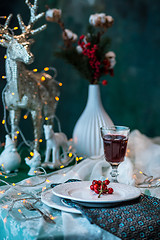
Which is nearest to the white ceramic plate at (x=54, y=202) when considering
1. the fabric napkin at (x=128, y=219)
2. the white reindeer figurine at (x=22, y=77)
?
the fabric napkin at (x=128, y=219)

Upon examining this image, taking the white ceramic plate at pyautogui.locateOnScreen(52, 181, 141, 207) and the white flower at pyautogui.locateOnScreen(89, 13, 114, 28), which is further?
the white flower at pyautogui.locateOnScreen(89, 13, 114, 28)

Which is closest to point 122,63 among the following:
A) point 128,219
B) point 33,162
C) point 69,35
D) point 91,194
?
point 69,35

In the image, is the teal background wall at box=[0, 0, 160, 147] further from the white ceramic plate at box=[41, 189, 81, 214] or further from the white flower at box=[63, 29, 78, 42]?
the white ceramic plate at box=[41, 189, 81, 214]

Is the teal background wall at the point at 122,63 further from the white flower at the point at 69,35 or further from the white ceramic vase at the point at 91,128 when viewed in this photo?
the white ceramic vase at the point at 91,128

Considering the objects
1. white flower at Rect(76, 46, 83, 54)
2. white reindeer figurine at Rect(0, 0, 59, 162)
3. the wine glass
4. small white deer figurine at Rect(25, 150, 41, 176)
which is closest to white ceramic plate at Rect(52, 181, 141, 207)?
the wine glass

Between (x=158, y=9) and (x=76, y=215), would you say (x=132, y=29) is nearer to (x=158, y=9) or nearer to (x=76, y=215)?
(x=158, y=9)

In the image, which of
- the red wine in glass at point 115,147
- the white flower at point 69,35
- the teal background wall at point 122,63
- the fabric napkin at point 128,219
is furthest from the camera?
the teal background wall at point 122,63

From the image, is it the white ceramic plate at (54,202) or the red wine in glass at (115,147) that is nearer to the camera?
the white ceramic plate at (54,202)
